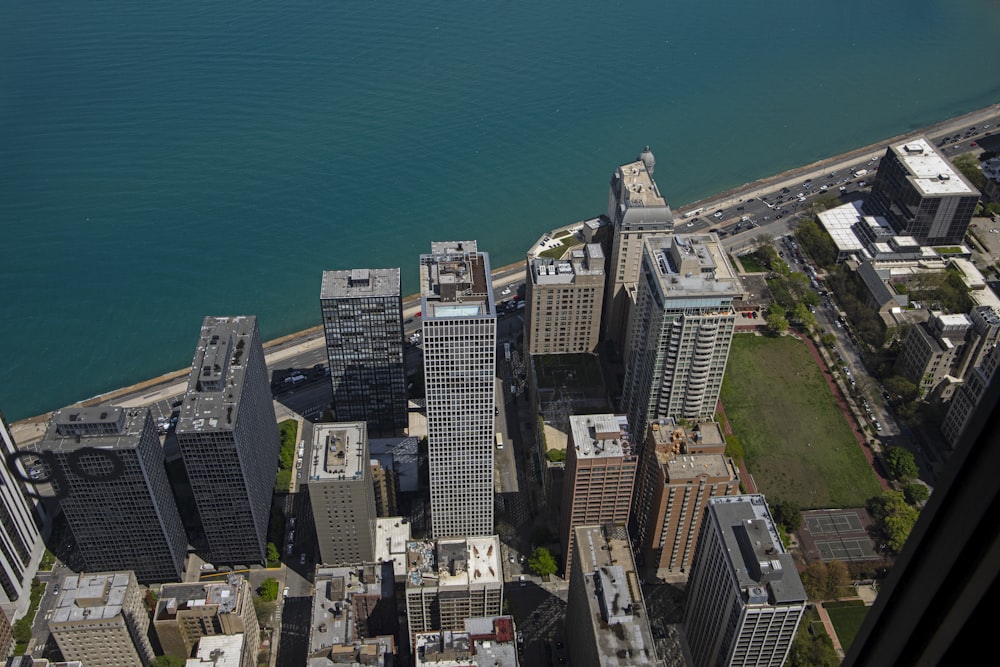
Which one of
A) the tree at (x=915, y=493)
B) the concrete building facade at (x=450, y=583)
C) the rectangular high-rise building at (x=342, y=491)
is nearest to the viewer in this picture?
the concrete building facade at (x=450, y=583)

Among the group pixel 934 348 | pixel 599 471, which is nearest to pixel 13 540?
pixel 599 471

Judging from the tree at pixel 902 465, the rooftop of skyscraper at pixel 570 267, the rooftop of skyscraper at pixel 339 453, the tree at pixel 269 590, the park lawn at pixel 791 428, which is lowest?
the tree at pixel 269 590

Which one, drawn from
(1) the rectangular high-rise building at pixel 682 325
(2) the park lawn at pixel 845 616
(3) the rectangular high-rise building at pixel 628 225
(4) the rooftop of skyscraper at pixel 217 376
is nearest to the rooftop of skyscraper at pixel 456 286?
(1) the rectangular high-rise building at pixel 682 325

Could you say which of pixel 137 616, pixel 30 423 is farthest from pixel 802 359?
pixel 30 423

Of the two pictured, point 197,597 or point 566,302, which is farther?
point 566,302

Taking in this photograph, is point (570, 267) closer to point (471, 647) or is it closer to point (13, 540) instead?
point (471, 647)

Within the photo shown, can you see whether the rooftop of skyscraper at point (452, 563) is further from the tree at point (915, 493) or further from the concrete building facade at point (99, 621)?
the tree at point (915, 493)
